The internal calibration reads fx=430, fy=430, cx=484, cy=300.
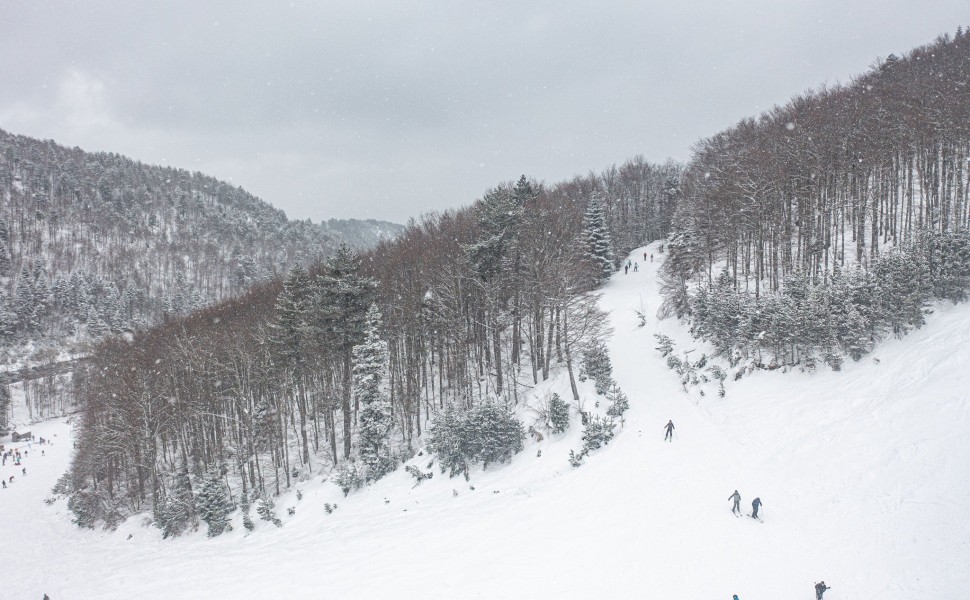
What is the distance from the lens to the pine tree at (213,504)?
24.2 metres

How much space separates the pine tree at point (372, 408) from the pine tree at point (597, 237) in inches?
1259

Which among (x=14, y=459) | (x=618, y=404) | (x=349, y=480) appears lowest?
(x=14, y=459)

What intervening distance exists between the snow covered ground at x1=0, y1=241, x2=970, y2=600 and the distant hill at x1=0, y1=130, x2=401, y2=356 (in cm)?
6257

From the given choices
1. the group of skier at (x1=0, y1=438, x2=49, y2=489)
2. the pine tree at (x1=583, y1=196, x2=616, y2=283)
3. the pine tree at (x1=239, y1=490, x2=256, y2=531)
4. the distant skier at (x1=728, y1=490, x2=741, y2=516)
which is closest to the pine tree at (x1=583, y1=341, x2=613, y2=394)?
the distant skier at (x1=728, y1=490, x2=741, y2=516)

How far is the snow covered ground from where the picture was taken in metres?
12.2

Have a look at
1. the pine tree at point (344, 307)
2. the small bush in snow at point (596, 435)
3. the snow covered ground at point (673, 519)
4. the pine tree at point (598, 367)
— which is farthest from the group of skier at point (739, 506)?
the pine tree at point (344, 307)

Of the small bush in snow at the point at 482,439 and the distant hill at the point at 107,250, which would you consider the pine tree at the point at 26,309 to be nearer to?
the distant hill at the point at 107,250

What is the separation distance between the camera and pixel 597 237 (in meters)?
51.3

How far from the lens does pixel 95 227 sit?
148m

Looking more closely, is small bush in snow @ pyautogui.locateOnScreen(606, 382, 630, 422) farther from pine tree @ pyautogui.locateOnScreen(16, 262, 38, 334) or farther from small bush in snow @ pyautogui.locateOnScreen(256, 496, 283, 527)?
pine tree @ pyautogui.locateOnScreen(16, 262, 38, 334)

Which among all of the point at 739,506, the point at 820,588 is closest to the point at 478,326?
the point at 739,506

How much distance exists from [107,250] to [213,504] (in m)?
163

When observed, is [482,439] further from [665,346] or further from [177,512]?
[177,512]

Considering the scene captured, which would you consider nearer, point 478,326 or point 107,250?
point 478,326
